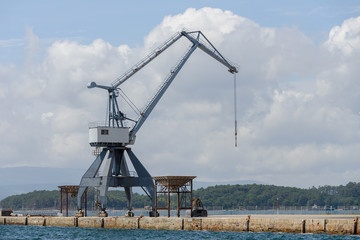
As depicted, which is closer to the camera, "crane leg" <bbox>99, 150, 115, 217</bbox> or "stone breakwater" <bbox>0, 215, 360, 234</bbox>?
"stone breakwater" <bbox>0, 215, 360, 234</bbox>

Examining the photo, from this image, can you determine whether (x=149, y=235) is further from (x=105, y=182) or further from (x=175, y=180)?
(x=105, y=182)

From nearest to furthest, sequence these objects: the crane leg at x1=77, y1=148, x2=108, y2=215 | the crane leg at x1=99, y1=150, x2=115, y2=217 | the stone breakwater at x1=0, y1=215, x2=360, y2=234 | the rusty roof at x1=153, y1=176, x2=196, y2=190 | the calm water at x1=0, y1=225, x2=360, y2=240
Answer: the stone breakwater at x1=0, y1=215, x2=360, y2=234, the calm water at x1=0, y1=225, x2=360, y2=240, the rusty roof at x1=153, y1=176, x2=196, y2=190, the crane leg at x1=99, y1=150, x2=115, y2=217, the crane leg at x1=77, y1=148, x2=108, y2=215

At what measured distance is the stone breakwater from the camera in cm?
6078

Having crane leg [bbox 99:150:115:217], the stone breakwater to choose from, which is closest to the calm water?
the stone breakwater

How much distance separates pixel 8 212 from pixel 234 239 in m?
55.5

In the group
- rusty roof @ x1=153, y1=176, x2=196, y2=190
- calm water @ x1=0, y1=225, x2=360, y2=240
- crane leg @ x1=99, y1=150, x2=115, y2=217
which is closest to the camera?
calm water @ x1=0, y1=225, x2=360, y2=240

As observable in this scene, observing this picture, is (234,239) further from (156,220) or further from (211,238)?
(156,220)

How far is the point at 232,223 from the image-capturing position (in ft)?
224

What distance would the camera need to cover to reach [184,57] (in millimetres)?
94938

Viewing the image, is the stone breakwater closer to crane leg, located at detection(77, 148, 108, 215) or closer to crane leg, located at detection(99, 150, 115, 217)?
crane leg, located at detection(99, 150, 115, 217)

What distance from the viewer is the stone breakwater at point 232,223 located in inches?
2393

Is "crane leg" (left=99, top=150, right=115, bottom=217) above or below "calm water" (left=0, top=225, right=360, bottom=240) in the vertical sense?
above

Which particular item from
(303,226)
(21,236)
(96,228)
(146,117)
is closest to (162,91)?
(146,117)

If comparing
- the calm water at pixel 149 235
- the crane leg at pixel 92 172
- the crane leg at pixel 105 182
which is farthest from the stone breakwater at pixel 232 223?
the crane leg at pixel 92 172
